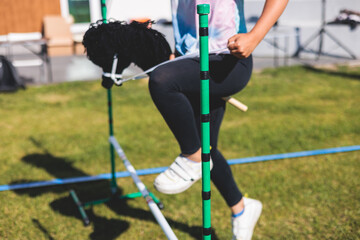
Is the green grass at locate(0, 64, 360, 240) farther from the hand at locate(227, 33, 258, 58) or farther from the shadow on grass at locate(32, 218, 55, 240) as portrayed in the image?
the hand at locate(227, 33, 258, 58)

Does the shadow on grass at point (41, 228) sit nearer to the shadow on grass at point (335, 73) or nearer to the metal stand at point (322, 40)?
the shadow on grass at point (335, 73)

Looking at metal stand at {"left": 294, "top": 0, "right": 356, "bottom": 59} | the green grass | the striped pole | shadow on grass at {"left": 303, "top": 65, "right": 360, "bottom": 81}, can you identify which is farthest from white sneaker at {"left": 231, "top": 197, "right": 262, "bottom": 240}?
metal stand at {"left": 294, "top": 0, "right": 356, "bottom": 59}

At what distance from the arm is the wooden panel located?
433 inches

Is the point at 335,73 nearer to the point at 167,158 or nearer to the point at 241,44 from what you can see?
the point at 167,158

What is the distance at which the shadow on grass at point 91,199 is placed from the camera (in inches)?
116

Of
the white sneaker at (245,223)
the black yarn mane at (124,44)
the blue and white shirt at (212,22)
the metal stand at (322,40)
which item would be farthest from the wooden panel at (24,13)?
the white sneaker at (245,223)

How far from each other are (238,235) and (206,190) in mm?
956

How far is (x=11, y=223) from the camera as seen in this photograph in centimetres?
304

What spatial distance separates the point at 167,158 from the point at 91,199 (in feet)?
3.42

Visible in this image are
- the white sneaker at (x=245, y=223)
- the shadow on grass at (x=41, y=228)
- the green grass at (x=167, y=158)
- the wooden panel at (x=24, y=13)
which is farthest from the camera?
the wooden panel at (x=24, y=13)

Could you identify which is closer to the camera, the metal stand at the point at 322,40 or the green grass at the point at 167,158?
the green grass at the point at 167,158

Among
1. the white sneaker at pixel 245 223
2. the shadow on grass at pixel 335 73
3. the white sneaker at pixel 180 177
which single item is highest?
the white sneaker at pixel 180 177

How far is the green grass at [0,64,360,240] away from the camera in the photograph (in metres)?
3.00

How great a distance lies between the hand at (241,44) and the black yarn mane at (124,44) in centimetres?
57
